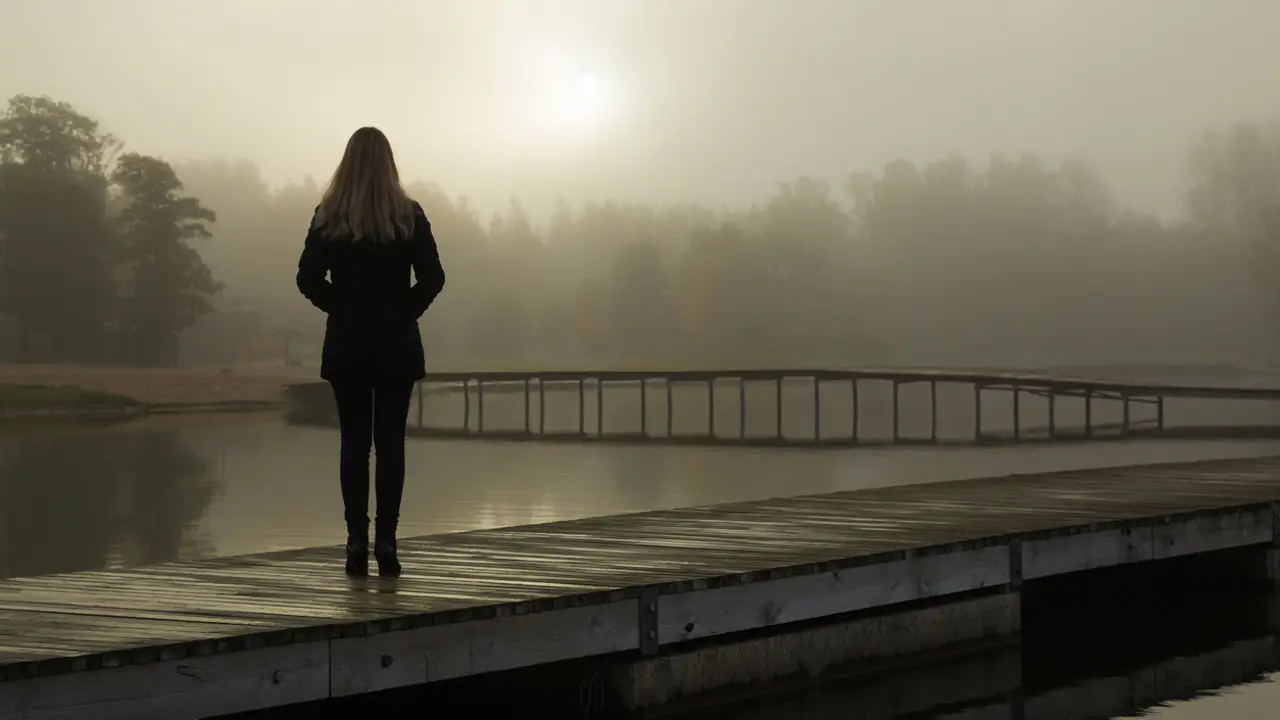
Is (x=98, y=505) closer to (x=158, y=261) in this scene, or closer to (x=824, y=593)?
(x=824, y=593)

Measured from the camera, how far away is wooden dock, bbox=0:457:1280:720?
550 cm

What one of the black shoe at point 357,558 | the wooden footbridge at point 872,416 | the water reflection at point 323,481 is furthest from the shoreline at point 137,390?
the black shoe at point 357,558

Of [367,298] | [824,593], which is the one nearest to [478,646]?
Result: [367,298]

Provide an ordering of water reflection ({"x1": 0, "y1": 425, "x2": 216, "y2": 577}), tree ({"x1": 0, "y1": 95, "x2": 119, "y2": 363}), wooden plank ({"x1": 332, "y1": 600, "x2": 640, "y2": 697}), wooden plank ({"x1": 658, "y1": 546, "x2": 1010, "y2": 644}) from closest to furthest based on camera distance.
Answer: wooden plank ({"x1": 332, "y1": 600, "x2": 640, "y2": 697}) < wooden plank ({"x1": 658, "y1": 546, "x2": 1010, "y2": 644}) < water reflection ({"x1": 0, "y1": 425, "x2": 216, "y2": 577}) < tree ({"x1": 0, "y1": 95, "x2": 119, "y2": 363})

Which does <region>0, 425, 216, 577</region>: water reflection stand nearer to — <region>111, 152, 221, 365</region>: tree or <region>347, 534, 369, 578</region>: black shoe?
<region>347, 534, 369, 578</region>: black shoe

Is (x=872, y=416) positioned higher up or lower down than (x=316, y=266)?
lower down

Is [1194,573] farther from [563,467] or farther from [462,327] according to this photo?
[462,327]

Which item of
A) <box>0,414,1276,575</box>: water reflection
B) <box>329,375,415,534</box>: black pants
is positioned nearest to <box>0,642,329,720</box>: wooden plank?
<box>329,375,415,534</box>: black pants

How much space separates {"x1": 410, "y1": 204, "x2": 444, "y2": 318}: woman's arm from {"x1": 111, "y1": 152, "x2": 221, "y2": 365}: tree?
8276cm

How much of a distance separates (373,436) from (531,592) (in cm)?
105

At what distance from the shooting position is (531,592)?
6730mm

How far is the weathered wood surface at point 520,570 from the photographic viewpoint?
5.76m

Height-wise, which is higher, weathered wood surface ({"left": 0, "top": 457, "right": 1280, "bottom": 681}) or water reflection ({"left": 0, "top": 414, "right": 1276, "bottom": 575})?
weathered wood surface ({"left": 0, "top": 457, "right": 1280, "bottom": 681})

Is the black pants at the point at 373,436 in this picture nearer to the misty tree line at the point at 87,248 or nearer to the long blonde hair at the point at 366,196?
the long blonde hair at the point at 366,196
